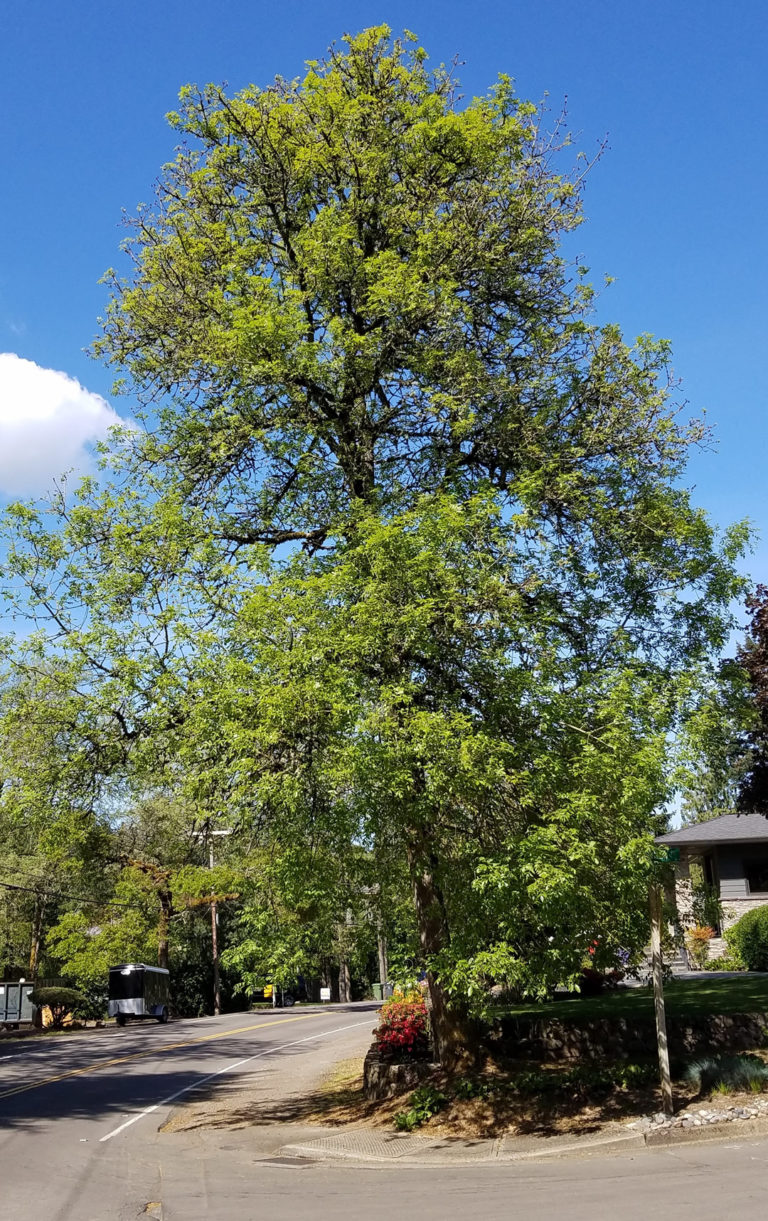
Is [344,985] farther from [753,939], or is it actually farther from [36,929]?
[753,939]

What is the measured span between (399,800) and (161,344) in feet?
32.4

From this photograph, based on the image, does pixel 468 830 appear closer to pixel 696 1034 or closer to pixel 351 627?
pixel 351 627

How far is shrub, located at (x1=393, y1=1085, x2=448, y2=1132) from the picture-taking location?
496 inches

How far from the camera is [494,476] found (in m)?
15.3

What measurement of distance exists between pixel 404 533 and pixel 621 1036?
8.38m

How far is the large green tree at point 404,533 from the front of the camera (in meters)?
10.6

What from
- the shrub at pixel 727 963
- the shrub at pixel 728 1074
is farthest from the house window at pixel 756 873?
the shrub at pixel 728 1074

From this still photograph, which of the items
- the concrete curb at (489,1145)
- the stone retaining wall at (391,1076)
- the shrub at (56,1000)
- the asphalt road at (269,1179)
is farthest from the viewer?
the shrub at (56,1000)

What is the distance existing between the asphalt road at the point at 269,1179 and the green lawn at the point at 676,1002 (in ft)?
16.2

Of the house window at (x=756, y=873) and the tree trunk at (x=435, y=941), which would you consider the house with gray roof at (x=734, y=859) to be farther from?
the tree trunk at (x=435, y=941)

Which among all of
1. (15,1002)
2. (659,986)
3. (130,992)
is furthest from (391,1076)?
(130,992)

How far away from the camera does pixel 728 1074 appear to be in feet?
39.1

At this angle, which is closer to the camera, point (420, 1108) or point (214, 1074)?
point (420, 1108)

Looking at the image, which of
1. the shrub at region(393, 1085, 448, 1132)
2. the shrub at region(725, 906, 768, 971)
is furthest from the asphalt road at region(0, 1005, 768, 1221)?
the shrub at region(725, 906, 768, 971)
